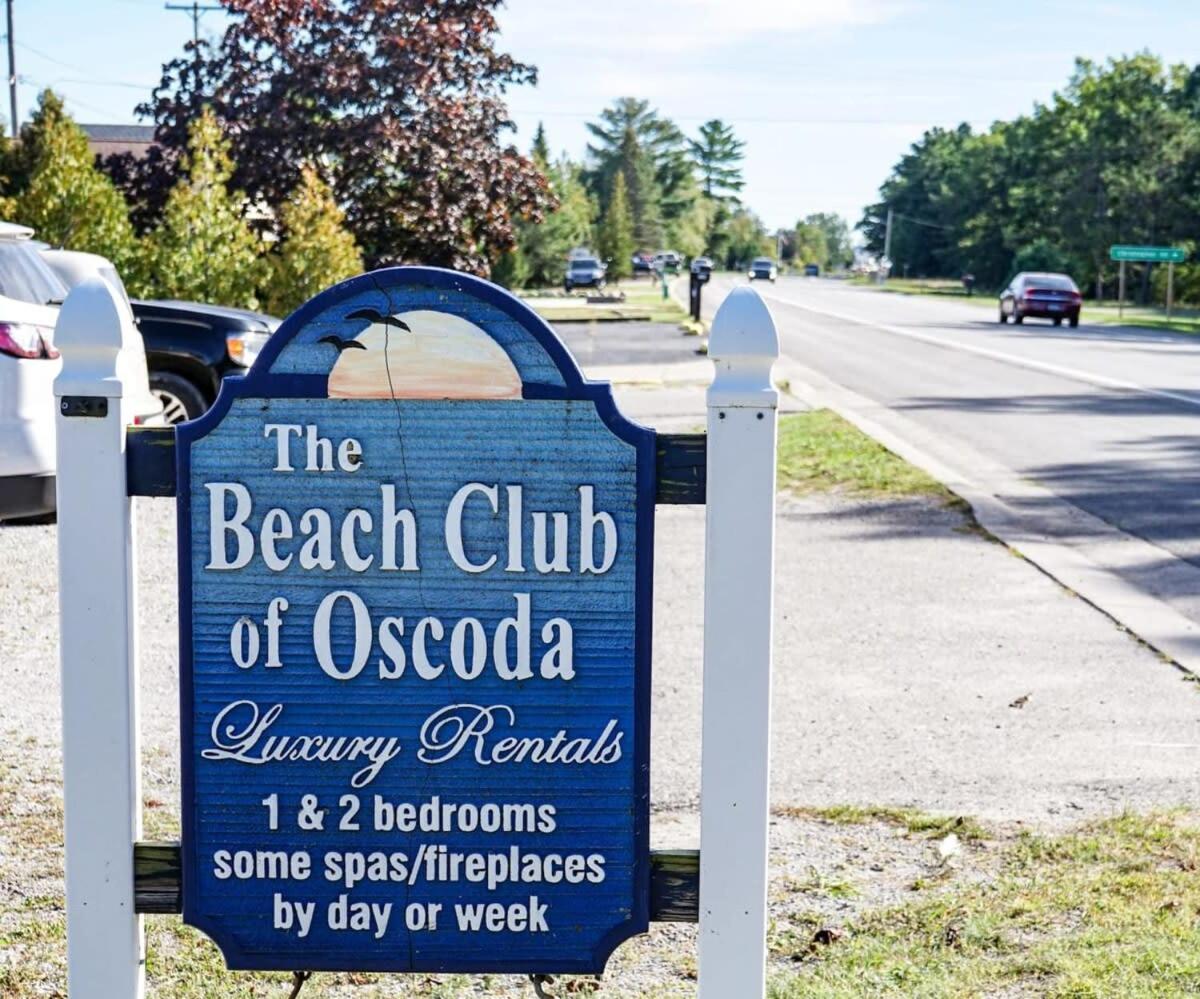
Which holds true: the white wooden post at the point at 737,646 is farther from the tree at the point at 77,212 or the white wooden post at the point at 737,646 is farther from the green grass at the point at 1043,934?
the tree at the point at 77,212

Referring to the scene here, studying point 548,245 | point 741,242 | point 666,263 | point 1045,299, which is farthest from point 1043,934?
point 741,242

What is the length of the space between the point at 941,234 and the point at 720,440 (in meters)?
133

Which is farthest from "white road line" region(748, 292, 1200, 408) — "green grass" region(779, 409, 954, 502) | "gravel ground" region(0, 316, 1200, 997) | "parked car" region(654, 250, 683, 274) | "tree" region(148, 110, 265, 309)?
"parked car" region(654, 250, 683, 274)

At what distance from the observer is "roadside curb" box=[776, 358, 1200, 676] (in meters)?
6.99

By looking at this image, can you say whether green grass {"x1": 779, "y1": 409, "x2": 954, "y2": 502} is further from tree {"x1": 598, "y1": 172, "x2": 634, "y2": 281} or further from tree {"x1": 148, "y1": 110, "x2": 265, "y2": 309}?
tree {"x1": 598, "y1": 172, "x2": 634, "y2": 281}

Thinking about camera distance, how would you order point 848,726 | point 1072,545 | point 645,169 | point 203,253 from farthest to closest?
point 645,169
point 203,253
point 1072,545
point 848,726

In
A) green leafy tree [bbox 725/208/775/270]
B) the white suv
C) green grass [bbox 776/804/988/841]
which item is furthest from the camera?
green leafy tree [bbox 725/208/775/270]

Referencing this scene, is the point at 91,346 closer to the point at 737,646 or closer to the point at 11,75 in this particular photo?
the point at 737,646

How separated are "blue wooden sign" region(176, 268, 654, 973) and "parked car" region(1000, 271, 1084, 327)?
127 ft

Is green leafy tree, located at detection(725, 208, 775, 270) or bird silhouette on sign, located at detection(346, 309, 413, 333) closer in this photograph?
bird silhouette on sign, located at detection(346, 309, 413, 333)

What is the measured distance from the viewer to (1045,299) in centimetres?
3997

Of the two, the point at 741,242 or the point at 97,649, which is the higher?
the point at 741,242

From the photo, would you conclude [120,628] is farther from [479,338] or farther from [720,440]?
[720,440]

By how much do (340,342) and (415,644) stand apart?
506 millimetres
